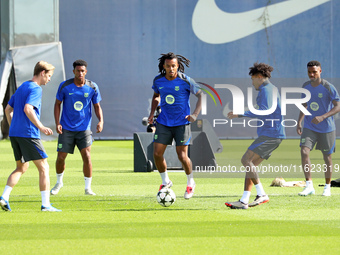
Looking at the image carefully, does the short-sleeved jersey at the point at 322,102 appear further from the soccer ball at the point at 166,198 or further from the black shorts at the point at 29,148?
the black shorts at the point at 29,148

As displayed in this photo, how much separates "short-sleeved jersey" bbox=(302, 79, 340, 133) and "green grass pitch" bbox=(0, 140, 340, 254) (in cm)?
106

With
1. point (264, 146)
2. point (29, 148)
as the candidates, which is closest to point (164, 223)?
point (29, 148)

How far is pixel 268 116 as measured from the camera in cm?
832

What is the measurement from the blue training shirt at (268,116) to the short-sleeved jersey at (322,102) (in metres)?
1.60

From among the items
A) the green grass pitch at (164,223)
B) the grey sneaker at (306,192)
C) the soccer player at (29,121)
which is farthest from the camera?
the grey sneaker at (306,192)

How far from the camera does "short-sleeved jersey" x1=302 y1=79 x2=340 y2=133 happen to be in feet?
32.9

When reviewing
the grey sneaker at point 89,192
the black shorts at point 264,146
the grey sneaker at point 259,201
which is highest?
the black shorts at point 264,146

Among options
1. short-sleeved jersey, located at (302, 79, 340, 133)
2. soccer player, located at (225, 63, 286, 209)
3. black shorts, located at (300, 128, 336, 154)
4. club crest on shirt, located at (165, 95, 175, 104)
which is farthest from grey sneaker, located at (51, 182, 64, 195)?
short-sleeved jersey, located at (302, 79, 340, 133)

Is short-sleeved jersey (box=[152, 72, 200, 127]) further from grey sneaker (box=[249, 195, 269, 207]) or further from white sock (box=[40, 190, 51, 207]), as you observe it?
white sock (box=[40, 190, 51, 207])

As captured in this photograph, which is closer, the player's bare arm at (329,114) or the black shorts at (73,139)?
the player's bare arm at (329,114)

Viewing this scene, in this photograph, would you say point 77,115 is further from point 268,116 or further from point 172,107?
point 268,116

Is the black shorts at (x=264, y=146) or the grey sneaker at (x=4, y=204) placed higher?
the black shorts at (x=264, y=146)

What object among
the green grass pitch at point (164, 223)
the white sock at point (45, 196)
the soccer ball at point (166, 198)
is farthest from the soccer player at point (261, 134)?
the white sock at point (45, 196)

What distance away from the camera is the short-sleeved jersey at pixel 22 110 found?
7.72 metres
